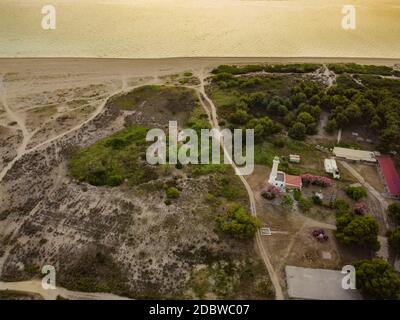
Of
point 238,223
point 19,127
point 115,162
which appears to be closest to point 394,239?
point 238,223

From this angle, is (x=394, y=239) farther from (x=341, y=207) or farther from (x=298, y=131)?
(x=298, y=131)

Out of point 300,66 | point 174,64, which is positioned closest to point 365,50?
point 300,66

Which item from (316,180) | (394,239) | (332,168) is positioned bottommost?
(394,239)

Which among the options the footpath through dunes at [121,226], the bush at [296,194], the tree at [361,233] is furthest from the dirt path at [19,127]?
the tree at [361,233]

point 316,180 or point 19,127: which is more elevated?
point 19,127

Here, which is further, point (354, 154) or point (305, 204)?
point (354, 154)

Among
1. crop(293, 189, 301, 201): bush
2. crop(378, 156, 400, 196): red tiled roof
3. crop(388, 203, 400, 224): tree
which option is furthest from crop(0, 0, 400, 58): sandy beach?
crop(388, 203, 400, 224): tree

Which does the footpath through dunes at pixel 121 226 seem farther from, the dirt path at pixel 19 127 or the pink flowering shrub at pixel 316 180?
the pink flowering shrub at pixel 316 180
